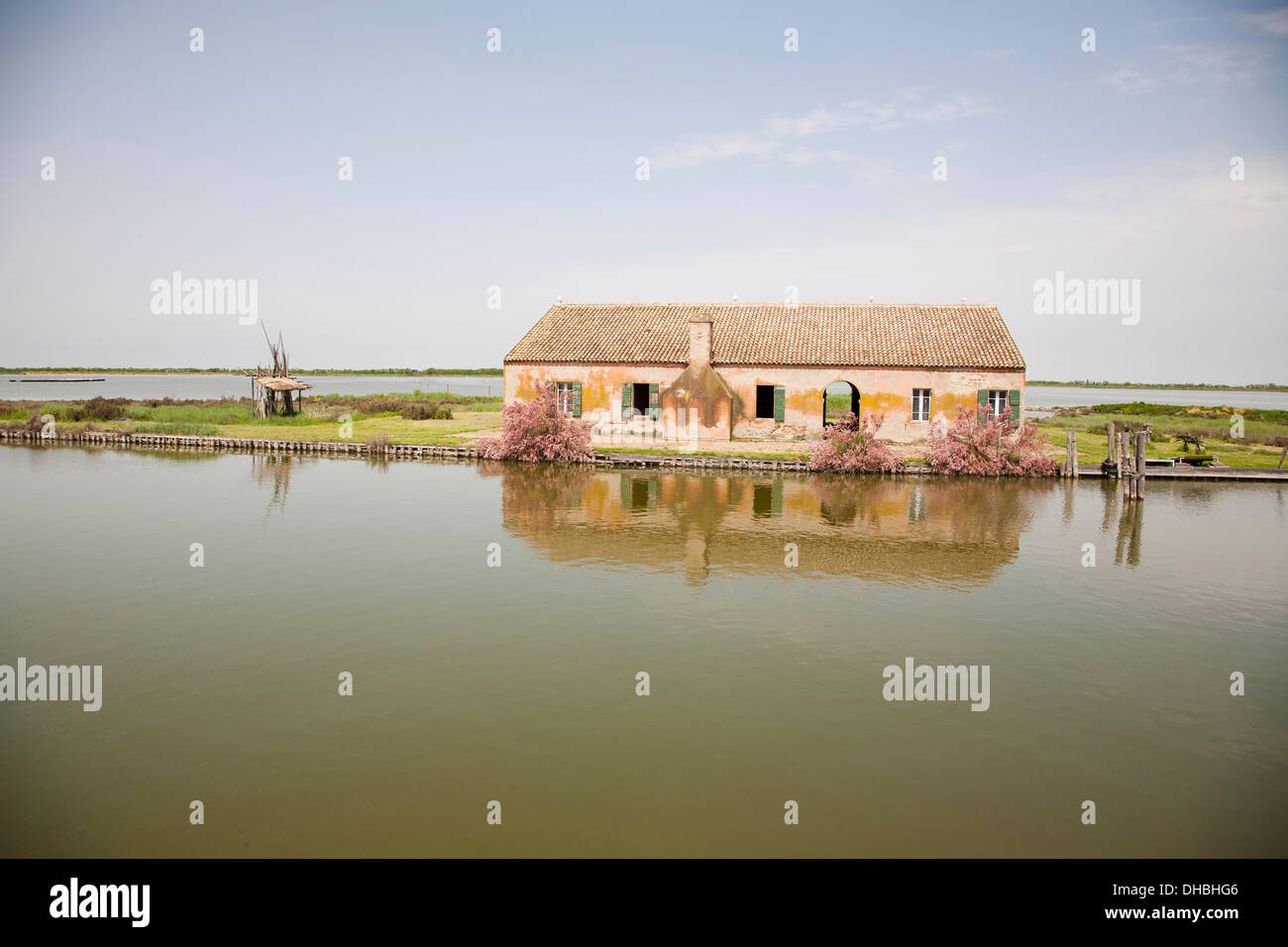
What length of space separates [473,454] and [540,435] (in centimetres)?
328

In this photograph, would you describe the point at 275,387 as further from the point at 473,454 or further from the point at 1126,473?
the point at 1126,473

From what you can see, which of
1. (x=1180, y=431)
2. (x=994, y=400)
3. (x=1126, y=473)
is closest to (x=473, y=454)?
(x=994, y=400)

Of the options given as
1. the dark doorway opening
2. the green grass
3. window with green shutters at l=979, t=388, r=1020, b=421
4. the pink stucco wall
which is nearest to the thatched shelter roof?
the pink stucco wall

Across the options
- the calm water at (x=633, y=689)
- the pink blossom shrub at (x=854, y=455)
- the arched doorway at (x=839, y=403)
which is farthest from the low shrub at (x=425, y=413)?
the calm water at (x=633, y=689)

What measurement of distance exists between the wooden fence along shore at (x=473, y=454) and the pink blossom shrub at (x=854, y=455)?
520 mm

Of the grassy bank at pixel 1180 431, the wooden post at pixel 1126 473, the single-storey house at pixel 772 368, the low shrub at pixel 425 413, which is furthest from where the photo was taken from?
the low shrub at pixel 425 413

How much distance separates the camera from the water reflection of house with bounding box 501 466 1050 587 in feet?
47.6

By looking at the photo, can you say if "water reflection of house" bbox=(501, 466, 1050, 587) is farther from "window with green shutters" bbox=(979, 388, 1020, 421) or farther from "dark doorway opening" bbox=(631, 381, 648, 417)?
"dark doorway opening" bbox=(631, 381, 648, 417)

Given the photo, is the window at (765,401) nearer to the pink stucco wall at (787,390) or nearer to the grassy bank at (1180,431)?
the pink stucco wall at (787,390)

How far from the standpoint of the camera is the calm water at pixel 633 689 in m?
6.27
